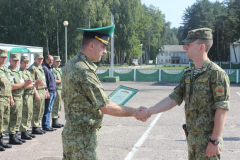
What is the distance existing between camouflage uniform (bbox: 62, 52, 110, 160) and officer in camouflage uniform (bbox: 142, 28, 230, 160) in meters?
0.98

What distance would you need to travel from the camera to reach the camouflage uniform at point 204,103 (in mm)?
2936

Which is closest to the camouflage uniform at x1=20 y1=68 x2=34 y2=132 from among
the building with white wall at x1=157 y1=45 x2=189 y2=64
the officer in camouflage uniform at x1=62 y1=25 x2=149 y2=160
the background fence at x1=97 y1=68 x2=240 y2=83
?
the officer in camouflage uniform at x1=62 y1=25 x2=149 y2=160

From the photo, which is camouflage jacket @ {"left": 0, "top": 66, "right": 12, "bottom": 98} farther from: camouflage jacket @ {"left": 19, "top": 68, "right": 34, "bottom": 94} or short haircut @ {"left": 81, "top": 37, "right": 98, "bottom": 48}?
short haircut @ {"left": 81, "top": 37, "right": 98, "bottom": 48}

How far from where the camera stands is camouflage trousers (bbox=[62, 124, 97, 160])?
293cm

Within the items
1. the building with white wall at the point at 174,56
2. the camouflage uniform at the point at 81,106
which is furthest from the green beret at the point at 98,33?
the building with white wall at the point at 174,56

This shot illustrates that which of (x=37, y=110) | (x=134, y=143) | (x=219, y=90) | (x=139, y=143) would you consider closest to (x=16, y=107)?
(x=37, y=110)

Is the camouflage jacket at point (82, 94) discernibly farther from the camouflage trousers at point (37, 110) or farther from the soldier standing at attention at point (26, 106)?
the camouflage trousers at point (37, 110)

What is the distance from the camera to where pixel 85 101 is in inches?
113

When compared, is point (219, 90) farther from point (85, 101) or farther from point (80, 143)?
point (80, 143)

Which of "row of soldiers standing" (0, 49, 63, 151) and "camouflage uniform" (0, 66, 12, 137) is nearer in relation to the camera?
"camouflage uniform" (0, 66, 12, 137)

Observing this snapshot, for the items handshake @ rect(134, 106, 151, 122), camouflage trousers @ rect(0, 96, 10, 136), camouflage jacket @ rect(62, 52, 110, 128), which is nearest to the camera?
camouflage jacket @ rect(62, 52, 110, 128)

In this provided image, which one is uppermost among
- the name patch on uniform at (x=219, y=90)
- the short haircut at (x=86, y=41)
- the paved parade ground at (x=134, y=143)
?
the short haircut at (x=86, y=41)

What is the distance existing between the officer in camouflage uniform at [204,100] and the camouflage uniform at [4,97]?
4.36m

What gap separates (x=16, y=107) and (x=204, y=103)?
4.97 metres
